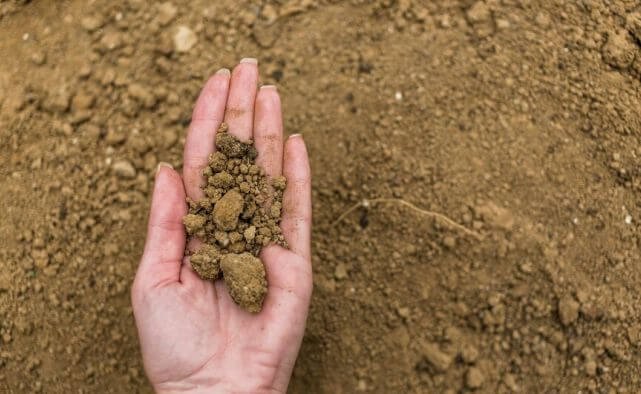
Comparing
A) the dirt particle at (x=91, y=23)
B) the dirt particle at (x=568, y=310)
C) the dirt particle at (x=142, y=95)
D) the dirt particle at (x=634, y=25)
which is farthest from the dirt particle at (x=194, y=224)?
the dirt particle at (x=634, y=25)

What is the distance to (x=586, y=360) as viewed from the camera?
2490 millimetres

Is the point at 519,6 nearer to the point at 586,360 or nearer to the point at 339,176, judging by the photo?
the point at 339,176

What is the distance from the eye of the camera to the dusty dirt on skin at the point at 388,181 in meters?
2.52

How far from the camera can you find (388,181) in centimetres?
262

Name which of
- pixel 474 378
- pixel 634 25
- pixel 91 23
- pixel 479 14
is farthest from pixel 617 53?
pixel 91 23

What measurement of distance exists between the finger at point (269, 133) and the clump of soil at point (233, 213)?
34mm

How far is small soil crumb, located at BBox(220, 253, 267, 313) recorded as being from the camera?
203 cm

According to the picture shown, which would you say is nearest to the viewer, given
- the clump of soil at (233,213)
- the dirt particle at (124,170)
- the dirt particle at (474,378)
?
the clump of soil at (233,213)

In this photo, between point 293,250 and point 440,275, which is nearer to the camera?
point 293,250

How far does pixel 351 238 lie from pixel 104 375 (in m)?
1.21

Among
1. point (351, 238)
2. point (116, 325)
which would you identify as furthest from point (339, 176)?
point (116, 325)

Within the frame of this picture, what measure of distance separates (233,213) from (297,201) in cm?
24

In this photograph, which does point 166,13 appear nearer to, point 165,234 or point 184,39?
point 184,39

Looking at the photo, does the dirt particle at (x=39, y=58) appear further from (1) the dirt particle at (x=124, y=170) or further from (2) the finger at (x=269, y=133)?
(2) the finger at (x=269, y=133)
